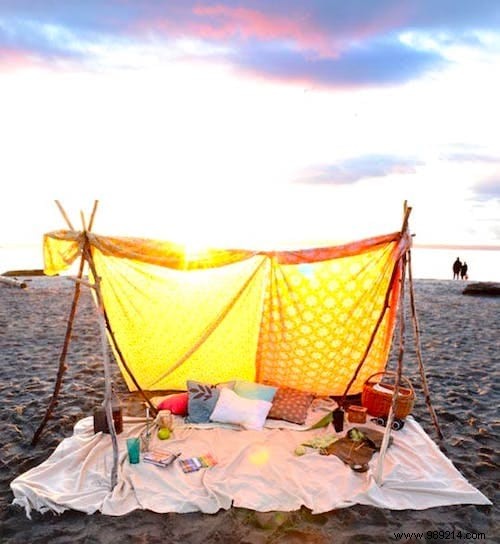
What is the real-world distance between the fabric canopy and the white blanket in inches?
59.4

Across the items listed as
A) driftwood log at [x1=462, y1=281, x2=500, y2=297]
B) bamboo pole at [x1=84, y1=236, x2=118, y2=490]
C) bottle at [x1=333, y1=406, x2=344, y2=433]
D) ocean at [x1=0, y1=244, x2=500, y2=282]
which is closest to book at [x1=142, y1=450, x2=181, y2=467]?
bamboo pole at [x1=84, y1=236, x2=118, y2=490]

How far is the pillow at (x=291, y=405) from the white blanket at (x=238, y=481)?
0.56 m

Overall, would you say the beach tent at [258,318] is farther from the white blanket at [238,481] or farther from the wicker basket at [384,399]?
the white blanket at [238,481]

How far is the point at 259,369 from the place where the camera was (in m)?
7.09

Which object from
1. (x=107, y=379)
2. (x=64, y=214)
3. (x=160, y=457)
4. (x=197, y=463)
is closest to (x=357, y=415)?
(x=197, y=463)

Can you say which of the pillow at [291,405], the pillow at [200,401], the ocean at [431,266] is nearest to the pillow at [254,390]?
the pillow at [291,405]

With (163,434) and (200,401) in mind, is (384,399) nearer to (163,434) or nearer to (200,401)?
(200,401)

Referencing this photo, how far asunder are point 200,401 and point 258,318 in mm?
1516

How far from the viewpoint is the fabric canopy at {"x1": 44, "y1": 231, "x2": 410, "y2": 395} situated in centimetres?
643

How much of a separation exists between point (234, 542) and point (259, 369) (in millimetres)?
3240

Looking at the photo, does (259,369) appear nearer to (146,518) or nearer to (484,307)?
(146,518)

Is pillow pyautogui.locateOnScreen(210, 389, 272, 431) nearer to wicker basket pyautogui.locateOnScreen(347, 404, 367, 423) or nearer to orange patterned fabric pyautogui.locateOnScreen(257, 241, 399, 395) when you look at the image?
orange patterned fabric pyautogui.locateOnScreen(257, 241, 399, 395)

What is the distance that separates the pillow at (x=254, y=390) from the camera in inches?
256

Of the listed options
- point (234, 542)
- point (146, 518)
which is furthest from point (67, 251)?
point (234, 542)
